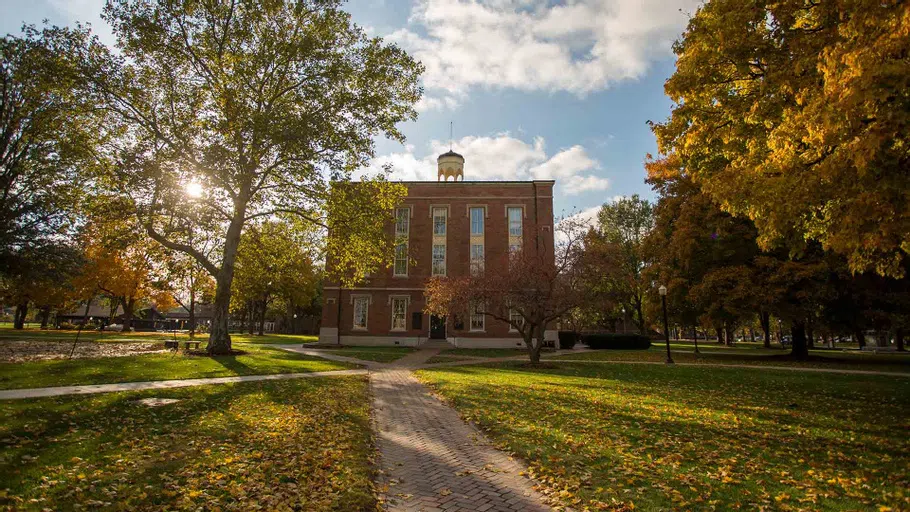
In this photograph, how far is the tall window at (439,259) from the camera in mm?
35987

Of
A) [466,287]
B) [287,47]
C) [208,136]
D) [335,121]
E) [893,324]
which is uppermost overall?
[287,47]

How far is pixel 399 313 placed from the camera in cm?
3544

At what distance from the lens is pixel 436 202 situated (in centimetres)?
3675

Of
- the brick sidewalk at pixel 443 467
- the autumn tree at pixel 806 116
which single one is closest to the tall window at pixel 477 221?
the autumn tree at pixel 806 116

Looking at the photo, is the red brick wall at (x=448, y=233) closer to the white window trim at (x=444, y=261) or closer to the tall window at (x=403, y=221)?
the white window trim at (x=444, y=261)

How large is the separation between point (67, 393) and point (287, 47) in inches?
572

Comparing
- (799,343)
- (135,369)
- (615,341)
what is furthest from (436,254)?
(135,369)

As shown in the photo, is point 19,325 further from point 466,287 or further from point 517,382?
point 517,382

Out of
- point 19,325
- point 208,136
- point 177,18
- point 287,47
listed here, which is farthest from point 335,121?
point 19,325

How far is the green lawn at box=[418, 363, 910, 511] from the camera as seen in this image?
15.7 ft

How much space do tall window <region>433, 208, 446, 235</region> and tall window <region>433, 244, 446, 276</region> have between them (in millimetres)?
1171

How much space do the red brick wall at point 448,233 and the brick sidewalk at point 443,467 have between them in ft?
84.7

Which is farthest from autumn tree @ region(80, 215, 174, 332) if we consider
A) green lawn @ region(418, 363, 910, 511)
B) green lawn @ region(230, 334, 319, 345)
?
green lawn @ region(418, 363, 910, 511)

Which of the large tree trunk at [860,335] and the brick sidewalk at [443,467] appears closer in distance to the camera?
the brick sidewalk at [443,467]
